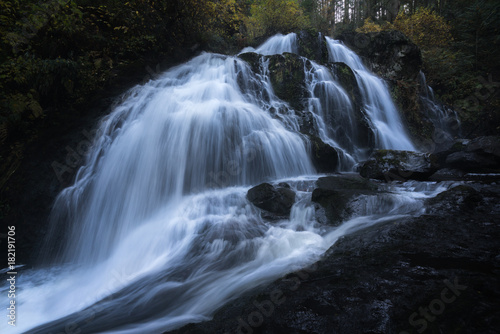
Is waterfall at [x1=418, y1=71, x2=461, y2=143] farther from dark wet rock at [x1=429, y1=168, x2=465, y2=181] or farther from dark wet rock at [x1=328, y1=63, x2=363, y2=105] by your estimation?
dark wet rock at [x1=429, y1=168, x2=465, y2=181]

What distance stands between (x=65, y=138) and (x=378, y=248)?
700 cm

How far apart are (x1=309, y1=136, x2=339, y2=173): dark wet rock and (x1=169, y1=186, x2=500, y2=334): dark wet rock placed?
Answer: 434 centimetres

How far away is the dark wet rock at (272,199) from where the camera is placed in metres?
5.12

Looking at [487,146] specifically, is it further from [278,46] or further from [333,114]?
[278,46]

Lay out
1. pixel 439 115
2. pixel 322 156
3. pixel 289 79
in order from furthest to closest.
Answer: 1. pixel 439 115
2. pixel 289 79
3. pixel 322 156

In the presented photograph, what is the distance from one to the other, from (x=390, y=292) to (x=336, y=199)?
2925mm

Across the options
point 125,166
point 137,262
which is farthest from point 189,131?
point 137,262

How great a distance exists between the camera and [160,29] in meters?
9.47

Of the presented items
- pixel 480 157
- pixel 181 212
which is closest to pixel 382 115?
pixel 480 157

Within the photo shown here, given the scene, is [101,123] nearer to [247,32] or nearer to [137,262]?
[137,262]

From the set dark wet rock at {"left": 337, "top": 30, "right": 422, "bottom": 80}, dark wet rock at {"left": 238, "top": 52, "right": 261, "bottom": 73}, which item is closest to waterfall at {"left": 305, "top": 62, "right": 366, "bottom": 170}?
dark wet rock at {"left": 238, "top": 52, "right": 261, "bottom": 73}

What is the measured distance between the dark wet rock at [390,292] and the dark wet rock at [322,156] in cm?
434

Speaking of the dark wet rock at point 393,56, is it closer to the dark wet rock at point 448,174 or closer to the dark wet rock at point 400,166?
the dark wet rock at point 448,174

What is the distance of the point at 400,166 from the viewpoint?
619 centimetres
